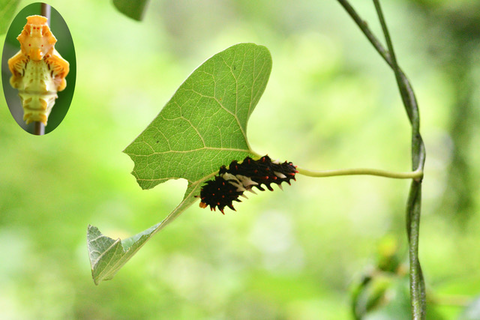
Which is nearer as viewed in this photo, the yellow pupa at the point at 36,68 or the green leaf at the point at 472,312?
the yellow pupa at the point at 36,68

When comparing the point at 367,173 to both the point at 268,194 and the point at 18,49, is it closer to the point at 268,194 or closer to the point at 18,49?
the point at 18,49

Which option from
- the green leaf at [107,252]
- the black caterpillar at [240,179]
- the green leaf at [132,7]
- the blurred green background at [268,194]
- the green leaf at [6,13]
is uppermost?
the blurred green background at [268,194]

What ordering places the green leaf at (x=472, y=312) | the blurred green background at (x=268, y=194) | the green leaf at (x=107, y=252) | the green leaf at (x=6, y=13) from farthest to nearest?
the blurred green background at (x=268, y=194)
the green leaf at (x=472, y=312)
the green leaf at (x=6, y=13)
the green leaf at (x=107, y=252)

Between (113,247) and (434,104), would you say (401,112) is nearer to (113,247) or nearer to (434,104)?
(434,104)

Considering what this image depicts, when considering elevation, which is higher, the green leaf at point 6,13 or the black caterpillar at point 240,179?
the green leaf at point 6,13

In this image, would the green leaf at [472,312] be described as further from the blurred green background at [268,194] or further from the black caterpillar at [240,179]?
the black caterpillar at [240,179]

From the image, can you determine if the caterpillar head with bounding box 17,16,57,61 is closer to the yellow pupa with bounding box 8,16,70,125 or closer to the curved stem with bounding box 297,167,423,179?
the yellow pupa with bounding box 8,16,70,125

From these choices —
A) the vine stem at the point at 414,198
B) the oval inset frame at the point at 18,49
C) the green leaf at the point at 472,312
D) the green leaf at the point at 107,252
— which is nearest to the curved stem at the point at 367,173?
the vine stem at the point at 414,198
